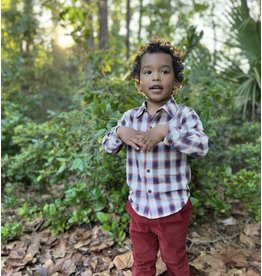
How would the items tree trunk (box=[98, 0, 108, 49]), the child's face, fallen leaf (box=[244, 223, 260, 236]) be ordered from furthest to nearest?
tree trunk (box=[98, 0, 108, 49]) < fallen leaf (box=[244, 223, 260, 236]) < the child's face

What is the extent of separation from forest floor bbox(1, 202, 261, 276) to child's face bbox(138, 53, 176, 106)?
118cm

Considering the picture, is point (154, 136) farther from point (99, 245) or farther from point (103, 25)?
point (103, 25)

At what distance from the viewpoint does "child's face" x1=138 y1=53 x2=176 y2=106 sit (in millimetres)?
1787

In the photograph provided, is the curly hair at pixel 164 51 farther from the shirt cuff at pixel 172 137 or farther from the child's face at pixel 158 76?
the shirt cuff at pixel 172 137

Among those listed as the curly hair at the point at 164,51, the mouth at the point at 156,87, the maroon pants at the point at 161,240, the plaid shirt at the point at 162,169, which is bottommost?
the maroon pants at the point at 161,240

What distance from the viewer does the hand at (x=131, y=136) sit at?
1739mm

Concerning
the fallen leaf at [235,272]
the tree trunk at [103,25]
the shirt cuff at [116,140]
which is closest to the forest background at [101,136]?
the tree trunk at [103,25]

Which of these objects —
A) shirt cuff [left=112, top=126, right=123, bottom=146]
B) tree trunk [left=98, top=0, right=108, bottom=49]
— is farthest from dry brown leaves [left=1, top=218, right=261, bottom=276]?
tree trunk [left=98, top=0, right=108, bottom=49]

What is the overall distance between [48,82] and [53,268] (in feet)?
18.0

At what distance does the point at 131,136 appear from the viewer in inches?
69.5

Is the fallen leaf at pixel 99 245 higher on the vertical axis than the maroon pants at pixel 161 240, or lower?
lower

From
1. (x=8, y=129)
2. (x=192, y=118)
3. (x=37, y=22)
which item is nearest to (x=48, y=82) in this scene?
(x=37, y=22)

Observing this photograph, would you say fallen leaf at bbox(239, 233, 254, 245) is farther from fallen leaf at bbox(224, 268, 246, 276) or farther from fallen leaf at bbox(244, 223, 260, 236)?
fallen leaf at bbox(224, 268, 246, 276)

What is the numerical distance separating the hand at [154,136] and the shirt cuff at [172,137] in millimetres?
19
